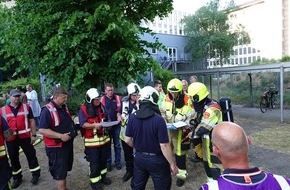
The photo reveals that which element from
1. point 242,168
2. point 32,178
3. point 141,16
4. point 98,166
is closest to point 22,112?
point 32,178

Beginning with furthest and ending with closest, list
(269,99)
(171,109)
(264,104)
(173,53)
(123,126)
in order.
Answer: (173,53) < (269,99) < (264,104) < (123,126) < (171,109)

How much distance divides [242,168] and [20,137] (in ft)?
15.9

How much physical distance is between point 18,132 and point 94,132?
164cm

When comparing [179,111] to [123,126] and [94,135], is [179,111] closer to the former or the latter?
[123,126]

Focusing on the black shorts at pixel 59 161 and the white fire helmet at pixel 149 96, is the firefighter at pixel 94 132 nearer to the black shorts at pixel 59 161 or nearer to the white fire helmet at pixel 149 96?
the black shorts at pixel 59 161

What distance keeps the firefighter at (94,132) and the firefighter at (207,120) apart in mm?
1648

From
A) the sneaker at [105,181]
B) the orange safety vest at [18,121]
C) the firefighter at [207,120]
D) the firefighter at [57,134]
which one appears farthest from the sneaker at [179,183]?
the orange safety vest at [18,121]

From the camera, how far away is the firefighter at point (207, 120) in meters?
3.90

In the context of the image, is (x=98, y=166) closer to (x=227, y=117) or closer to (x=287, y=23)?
(x=227, y=117)

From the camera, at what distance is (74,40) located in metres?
5.93

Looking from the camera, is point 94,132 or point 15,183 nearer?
point 94,132

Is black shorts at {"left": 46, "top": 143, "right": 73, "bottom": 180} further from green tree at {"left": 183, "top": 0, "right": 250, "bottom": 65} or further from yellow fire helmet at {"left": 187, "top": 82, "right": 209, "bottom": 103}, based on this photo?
green tree at {"left": 183, "top": 0, "right": 250, "bottom": 65}

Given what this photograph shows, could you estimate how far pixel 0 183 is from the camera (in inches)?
143

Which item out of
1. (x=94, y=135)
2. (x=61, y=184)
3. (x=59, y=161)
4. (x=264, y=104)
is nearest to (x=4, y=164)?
(x=59, y=161)
